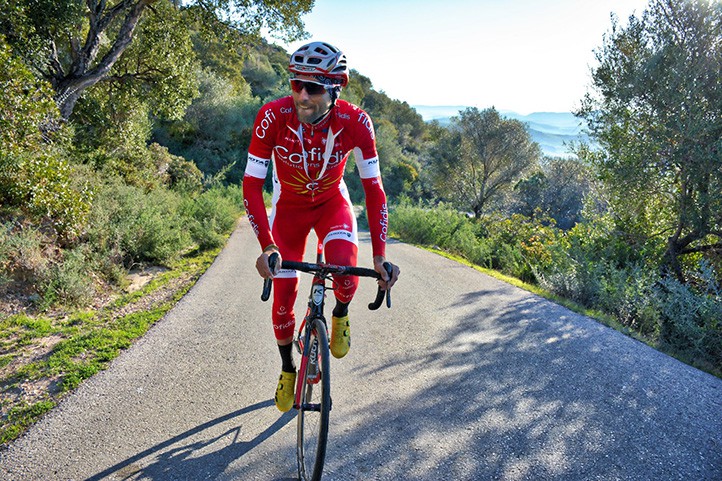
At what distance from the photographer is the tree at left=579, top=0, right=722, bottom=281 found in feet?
27.4

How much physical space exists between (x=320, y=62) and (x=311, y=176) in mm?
810

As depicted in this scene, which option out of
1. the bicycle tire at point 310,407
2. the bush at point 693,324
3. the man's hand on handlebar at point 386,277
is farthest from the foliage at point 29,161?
the bush at point 693,324

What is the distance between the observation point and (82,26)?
939 centimetres

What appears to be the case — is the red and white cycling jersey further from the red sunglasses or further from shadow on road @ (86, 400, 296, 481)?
shadow on road @ (86, 400, 296, 481)

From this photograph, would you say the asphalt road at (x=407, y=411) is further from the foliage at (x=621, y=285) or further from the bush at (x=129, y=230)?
the bush at (x=129, y=230)

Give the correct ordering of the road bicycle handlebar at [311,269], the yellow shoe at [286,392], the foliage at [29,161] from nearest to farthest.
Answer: the road bicycle handlebar at [311,269]
the yellow shoe at [286,392]
the foliage at [29,161]

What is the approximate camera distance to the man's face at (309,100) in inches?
111

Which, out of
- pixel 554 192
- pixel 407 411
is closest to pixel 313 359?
pixel 407 411

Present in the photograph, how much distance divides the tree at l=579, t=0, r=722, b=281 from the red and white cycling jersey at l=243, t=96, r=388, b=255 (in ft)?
26.7

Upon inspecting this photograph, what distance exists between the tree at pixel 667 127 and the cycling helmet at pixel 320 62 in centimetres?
837

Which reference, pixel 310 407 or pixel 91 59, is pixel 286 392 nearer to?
pixel 310 407

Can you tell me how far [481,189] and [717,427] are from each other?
3234cm

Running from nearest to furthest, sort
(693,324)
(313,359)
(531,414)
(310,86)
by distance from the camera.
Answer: (313,359) → (310,86) → (531,414) → (693,324)

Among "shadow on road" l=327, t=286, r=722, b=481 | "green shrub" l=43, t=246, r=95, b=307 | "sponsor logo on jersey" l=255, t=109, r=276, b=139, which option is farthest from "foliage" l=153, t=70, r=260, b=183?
"sponsor logo on jersey" l=255, t=109, r=276, b=139
